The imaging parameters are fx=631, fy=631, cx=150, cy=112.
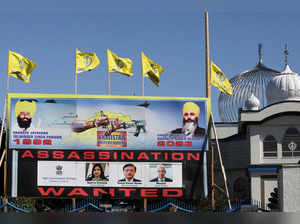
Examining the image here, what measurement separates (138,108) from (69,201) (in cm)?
966

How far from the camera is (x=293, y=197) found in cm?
3925

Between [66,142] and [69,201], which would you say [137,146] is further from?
[69,201]

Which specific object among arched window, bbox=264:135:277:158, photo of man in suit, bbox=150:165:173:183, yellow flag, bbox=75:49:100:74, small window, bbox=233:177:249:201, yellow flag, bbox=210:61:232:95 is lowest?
small window, bbox=233:177:249:201

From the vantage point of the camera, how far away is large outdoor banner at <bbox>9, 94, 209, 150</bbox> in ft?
137

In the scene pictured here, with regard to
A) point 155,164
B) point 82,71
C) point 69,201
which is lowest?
point 69,201

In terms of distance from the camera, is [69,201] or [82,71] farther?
[69,201]

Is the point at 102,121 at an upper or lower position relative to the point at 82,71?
lower

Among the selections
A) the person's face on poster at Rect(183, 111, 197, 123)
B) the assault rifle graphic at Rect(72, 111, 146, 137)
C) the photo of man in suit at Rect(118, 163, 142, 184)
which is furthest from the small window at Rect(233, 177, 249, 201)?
the assault rifle graphic at Rect(72, 111, 146, 137)

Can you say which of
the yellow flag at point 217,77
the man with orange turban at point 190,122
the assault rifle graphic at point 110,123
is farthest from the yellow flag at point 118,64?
the yellow flag at point 217,77

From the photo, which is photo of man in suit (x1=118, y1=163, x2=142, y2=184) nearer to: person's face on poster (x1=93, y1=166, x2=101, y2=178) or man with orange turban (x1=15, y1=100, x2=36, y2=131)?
person's face on poster (x1=93, y1=166, x2=101, y2=178)

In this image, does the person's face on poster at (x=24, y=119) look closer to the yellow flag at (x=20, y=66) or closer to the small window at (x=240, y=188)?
the yellow flag at (x=20, y=66)

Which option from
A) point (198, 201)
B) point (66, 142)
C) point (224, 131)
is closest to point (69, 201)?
point (66, 142)

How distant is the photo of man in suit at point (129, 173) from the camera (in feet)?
137

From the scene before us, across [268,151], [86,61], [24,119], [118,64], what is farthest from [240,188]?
[24,119]
